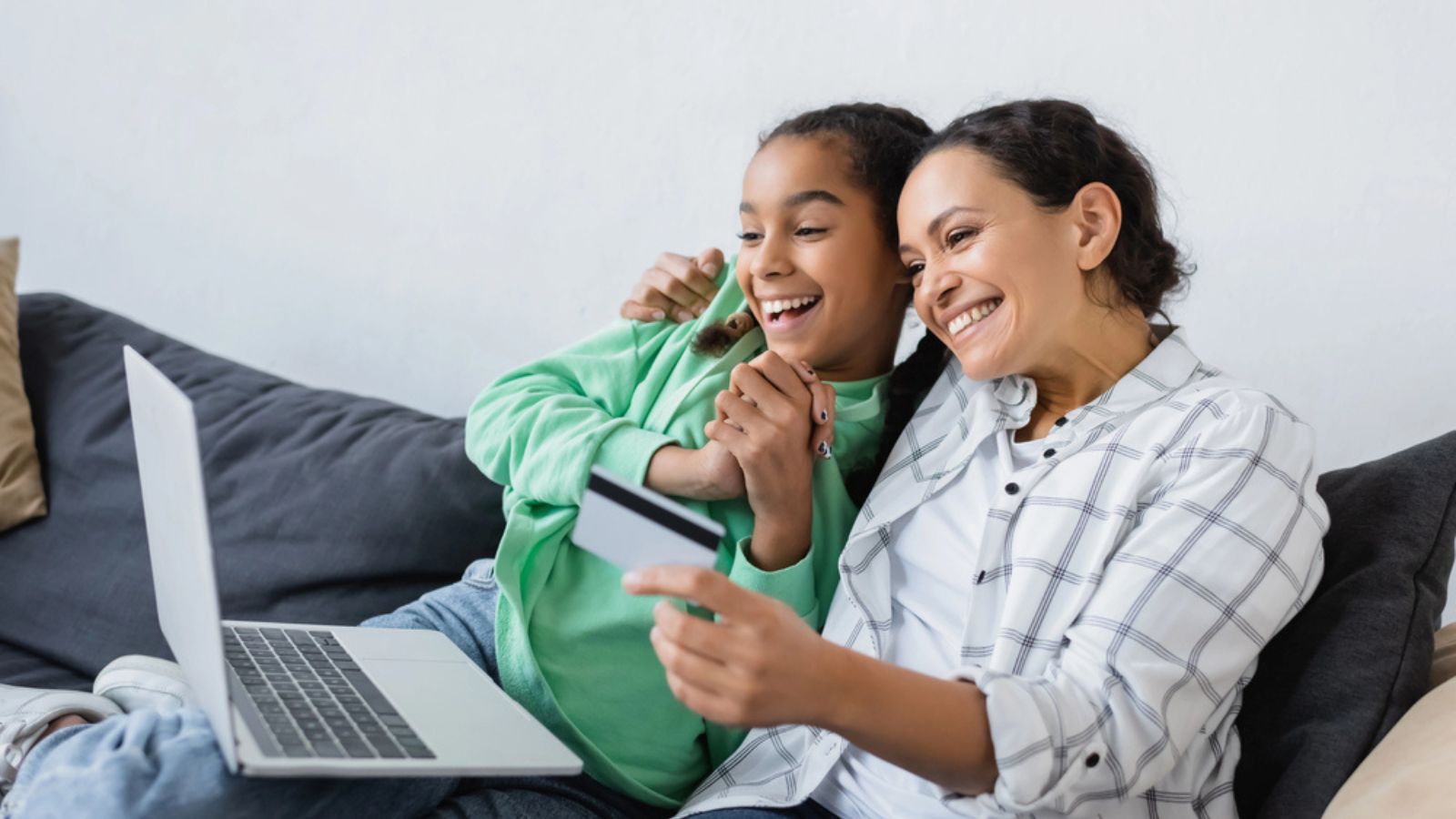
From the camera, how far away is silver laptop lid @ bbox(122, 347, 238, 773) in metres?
0.92

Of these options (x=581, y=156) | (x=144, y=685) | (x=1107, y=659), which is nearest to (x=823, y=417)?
(x=1107, y=659)

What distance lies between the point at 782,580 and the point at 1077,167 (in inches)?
20.2

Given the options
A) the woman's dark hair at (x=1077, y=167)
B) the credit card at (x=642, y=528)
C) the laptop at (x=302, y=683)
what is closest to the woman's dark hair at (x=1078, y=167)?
the woman's dark hair at (x=1077, y=167)

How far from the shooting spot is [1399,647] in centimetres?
113

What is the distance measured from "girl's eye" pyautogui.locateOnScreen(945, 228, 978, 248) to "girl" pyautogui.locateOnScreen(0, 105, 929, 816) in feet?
0.48

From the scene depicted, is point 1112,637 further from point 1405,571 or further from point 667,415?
point 667,415

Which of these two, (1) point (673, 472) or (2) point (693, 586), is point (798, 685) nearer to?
(2) point (693, 586)

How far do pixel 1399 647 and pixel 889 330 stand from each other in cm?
63

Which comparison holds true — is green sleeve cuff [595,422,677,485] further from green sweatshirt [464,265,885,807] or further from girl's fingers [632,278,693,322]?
girl's fingers [632,278,693,322]

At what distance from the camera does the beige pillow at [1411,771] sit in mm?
924

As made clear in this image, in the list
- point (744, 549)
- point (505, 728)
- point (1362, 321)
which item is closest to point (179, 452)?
point (505, 728)

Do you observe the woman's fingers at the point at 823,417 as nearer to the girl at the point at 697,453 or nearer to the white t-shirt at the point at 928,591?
the girl at the point at 697,453

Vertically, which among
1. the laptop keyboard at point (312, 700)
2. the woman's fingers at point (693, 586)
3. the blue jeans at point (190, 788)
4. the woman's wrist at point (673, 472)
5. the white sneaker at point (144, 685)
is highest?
the woman's fingers at point (693, 586)

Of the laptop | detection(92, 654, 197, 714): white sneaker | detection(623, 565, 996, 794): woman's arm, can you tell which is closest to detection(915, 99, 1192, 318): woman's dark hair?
detection(623, 565, 996, 794): woman's arm
